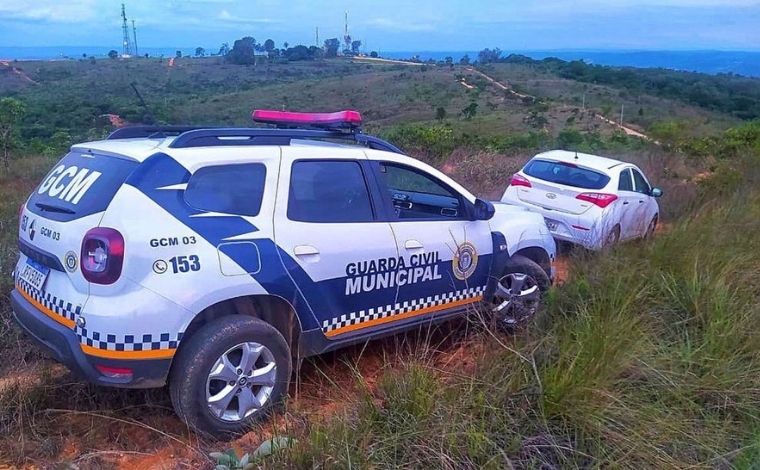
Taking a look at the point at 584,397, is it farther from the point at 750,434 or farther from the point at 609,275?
the point at 609,275

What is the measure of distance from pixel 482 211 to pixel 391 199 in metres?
0.89

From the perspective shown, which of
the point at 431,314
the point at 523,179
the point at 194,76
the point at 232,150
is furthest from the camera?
the point at 194,76

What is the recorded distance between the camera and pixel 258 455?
2.95m

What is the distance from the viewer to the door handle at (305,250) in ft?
12.8

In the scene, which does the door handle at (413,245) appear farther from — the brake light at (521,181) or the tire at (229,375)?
the brake light at (521,181)

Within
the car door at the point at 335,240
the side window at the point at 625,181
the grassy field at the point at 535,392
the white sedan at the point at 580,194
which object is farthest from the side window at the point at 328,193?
the side window at the point at 625,181

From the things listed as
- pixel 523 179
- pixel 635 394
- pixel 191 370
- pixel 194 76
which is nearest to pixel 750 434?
pixel 635 394

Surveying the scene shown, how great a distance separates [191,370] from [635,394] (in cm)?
230

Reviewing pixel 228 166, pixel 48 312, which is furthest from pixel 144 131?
pixel 48 312

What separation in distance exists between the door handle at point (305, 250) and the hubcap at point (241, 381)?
0.57 meters

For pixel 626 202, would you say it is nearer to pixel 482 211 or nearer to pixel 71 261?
pixel 482 211

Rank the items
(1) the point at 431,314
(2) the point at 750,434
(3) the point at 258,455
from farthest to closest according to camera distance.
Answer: (1) the point at 431,314 < (2) the point at 750,434 < (3) the point at 258,455

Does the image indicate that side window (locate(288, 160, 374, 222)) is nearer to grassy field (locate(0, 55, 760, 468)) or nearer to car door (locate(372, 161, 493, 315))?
car door (locate(372, 161, 493, 315))

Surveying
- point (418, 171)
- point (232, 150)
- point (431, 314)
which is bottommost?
point (431, 314)
